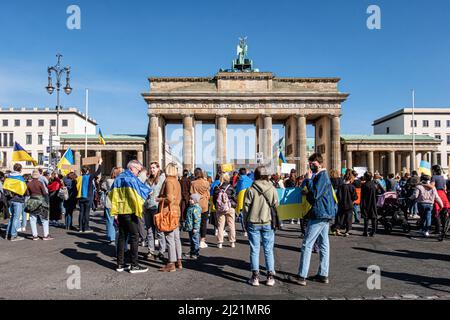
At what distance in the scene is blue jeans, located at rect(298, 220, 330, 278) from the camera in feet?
21.3

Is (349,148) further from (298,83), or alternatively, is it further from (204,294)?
(204,294)

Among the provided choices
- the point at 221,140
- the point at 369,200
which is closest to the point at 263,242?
the point at 369,200

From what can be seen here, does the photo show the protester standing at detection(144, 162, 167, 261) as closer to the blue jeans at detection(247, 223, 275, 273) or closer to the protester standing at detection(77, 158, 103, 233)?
the blue jeans at detection(247, 223, 275, 273)

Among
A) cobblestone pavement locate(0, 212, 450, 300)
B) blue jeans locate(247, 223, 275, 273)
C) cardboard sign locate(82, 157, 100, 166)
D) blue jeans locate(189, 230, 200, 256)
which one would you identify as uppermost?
cardboard sign locate(82, 157, 100, 166)

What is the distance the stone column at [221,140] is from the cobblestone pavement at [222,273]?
37399 mm

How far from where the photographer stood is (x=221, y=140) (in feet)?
160

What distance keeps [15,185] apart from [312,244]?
30.3ft

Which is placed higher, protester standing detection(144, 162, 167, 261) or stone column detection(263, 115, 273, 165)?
stone column detection(263, 115, 273, 165)

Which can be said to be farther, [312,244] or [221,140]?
[221,140]

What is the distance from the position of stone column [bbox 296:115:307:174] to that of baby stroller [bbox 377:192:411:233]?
3456 cm

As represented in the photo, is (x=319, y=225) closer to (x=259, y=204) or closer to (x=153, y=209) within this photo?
(x=259, y=204)

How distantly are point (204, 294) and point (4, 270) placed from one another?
14.6 ft

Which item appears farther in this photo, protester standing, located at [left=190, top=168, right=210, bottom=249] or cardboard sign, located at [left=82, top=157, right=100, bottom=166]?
cardboard sign, located at [left=82, top=157, right=100, bottom=166]

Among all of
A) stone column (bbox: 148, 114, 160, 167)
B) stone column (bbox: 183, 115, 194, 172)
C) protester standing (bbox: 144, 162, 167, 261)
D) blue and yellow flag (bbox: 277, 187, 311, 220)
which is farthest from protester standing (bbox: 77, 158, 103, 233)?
stone column (bbox: 148, 114, 160, 167)
